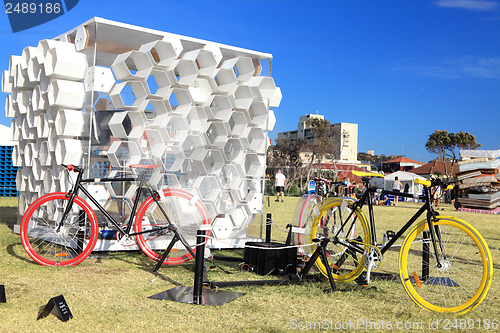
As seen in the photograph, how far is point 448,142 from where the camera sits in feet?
177

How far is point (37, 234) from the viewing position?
5.35 m

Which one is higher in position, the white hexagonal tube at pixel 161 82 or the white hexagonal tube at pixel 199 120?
the white hexagonal tube at pixel 161 82

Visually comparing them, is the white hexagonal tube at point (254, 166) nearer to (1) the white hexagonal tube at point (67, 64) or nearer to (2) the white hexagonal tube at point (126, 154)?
(2) the white hexagonal tube at point (126, 154)

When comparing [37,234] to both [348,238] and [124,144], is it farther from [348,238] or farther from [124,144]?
[348,238]

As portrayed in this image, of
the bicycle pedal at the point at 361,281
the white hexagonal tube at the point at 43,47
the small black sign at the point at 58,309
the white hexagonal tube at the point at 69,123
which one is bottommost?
the small black sign at the point at 58,309

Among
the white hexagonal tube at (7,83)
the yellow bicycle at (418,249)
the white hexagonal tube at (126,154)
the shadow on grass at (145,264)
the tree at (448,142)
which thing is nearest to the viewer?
the yellow bicycle at (418,249)

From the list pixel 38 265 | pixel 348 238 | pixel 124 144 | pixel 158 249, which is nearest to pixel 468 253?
pixel 348 238

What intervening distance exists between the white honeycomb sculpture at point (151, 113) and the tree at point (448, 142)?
49218 mm

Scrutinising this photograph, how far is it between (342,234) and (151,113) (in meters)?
2.79

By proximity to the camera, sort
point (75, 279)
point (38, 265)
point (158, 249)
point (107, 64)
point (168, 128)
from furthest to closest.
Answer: point (107, 64) < point (168, 128) < point (158, 249) < point (38, 265) < point (75, 279)

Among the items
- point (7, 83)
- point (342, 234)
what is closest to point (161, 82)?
point (342, 234)

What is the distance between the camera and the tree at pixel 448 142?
5246cm

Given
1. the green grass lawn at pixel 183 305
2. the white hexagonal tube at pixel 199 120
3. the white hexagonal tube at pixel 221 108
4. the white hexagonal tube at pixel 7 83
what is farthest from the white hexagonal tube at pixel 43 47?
the green grass lawn at pixel 183 305

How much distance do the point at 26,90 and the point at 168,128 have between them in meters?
2.55
